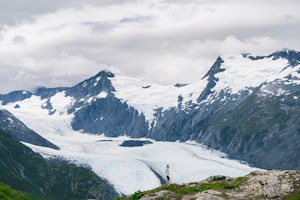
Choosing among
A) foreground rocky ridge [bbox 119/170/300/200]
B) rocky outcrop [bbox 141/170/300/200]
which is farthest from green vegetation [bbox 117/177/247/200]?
rocky outcrop [bbox 141/170/300/200]

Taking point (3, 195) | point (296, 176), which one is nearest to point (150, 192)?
point (296, 176)

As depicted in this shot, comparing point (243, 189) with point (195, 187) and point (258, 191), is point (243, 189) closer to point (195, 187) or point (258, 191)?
point (258, 191)

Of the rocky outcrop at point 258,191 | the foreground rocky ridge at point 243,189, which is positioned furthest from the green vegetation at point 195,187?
the rocky outcrop at point 258,191

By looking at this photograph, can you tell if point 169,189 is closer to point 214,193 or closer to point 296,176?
point 214,193

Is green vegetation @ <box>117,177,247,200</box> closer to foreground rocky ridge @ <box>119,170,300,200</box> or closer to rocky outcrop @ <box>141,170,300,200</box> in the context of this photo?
foreground rocky ridge @ <box>119,170,300,200</box>

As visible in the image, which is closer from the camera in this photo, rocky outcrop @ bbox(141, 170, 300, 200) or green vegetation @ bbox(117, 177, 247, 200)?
rocky outcrop @ bbox(141, 170, 300, 200)

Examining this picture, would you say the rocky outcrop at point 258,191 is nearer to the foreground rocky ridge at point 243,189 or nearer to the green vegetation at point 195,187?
the foreground rocky ridge at point 243,189

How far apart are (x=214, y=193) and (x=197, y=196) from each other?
157cm

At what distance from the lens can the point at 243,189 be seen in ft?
173

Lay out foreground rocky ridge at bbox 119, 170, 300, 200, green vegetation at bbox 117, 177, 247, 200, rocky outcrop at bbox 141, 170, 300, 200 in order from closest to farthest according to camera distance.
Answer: rocky outcrop at bbox 141, 170, 300, 200 → foreground rocky ridge at bbox 119, 170, 300, 200 → green vegetation at bbox 117, 177, 247, 200

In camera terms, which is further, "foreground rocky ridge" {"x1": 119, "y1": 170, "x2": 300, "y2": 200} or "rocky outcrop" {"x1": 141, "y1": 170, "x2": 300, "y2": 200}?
"foreground rocky ridge" {"x1": 119, "y1": 170, "x2": 300, "y2": 200}

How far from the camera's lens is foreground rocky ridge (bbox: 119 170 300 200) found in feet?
163

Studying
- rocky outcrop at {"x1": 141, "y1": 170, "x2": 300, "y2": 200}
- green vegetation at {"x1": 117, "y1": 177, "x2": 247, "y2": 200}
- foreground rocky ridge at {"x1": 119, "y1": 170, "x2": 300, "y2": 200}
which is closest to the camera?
rocky outcrop at {"x1": 141, "y1": 170, "x2": 300, "y2": 200}

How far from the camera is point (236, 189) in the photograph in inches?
2093
